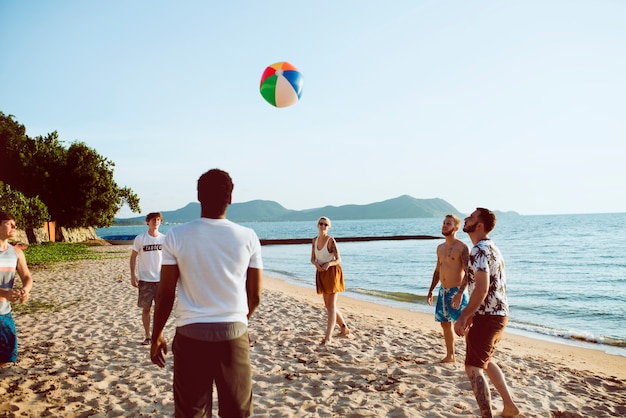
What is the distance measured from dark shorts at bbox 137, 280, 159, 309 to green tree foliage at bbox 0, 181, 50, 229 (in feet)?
84.5

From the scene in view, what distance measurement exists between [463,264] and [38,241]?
4102cm

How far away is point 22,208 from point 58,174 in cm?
1118

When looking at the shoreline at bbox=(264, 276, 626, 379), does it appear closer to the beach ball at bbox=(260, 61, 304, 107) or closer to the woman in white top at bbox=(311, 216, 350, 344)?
the woman in white top at bbox=(311, 216, 350, 344)

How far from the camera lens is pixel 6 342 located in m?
4.36

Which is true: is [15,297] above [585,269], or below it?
above

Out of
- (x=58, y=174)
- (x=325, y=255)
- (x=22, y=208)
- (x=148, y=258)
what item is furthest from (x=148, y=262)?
(x=58, y=174)

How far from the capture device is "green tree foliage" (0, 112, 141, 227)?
1626 inches

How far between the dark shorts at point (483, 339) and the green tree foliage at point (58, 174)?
1737 inches

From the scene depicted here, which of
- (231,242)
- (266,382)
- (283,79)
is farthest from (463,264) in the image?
(283,79)

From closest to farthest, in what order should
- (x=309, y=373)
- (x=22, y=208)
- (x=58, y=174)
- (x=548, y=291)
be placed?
(x=309, y=373)
(x=548, y=291)
(x=22, y=208)
(x=58, y=174)

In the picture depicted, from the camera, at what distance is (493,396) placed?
5.42 metres

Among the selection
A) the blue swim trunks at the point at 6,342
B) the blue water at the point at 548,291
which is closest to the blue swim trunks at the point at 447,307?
the blue swim trunks at the point at 6,342

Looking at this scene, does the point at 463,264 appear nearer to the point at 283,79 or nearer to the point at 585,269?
the point at 283,79

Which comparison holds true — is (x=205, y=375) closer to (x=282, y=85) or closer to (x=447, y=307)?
(x=447, y=307)
